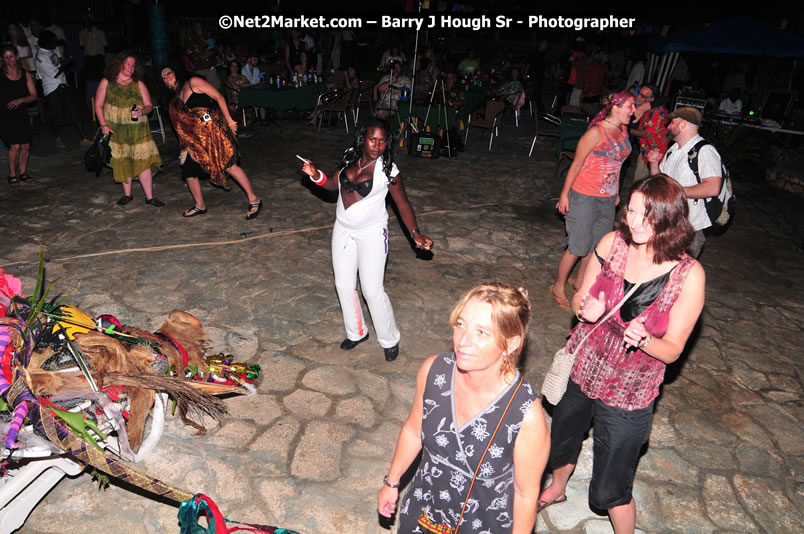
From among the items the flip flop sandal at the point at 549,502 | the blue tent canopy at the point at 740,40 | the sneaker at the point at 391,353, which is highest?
the blue tent canopy at the point at 740,40

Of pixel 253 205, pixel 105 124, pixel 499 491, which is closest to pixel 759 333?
pixel 499 491

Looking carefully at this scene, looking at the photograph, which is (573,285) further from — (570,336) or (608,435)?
(608,435)

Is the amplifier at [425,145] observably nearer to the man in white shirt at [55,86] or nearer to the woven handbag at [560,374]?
the man in white shirt at [55,86]

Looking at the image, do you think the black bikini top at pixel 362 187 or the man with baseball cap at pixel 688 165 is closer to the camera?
the black bikini top at pixel 362 187


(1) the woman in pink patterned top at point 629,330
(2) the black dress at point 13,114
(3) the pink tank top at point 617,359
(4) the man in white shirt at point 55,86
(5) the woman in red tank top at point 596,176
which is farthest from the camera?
(4) the man in white shirt at point 55,86

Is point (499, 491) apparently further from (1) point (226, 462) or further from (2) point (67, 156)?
(2) point (67, 156)

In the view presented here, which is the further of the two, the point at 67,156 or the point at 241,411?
the point at 67,156

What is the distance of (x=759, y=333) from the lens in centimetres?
551

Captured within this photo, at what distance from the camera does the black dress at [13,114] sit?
7605 mm

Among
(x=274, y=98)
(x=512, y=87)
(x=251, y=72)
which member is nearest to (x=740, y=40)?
(x=512, y=87)

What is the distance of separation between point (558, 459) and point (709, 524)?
119 centimetres

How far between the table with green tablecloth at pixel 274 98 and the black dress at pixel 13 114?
4.27 meters

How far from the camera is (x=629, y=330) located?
95.1 inches

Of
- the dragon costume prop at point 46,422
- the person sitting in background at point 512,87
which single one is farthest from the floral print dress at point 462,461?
the person sitting in background at point 512,87
